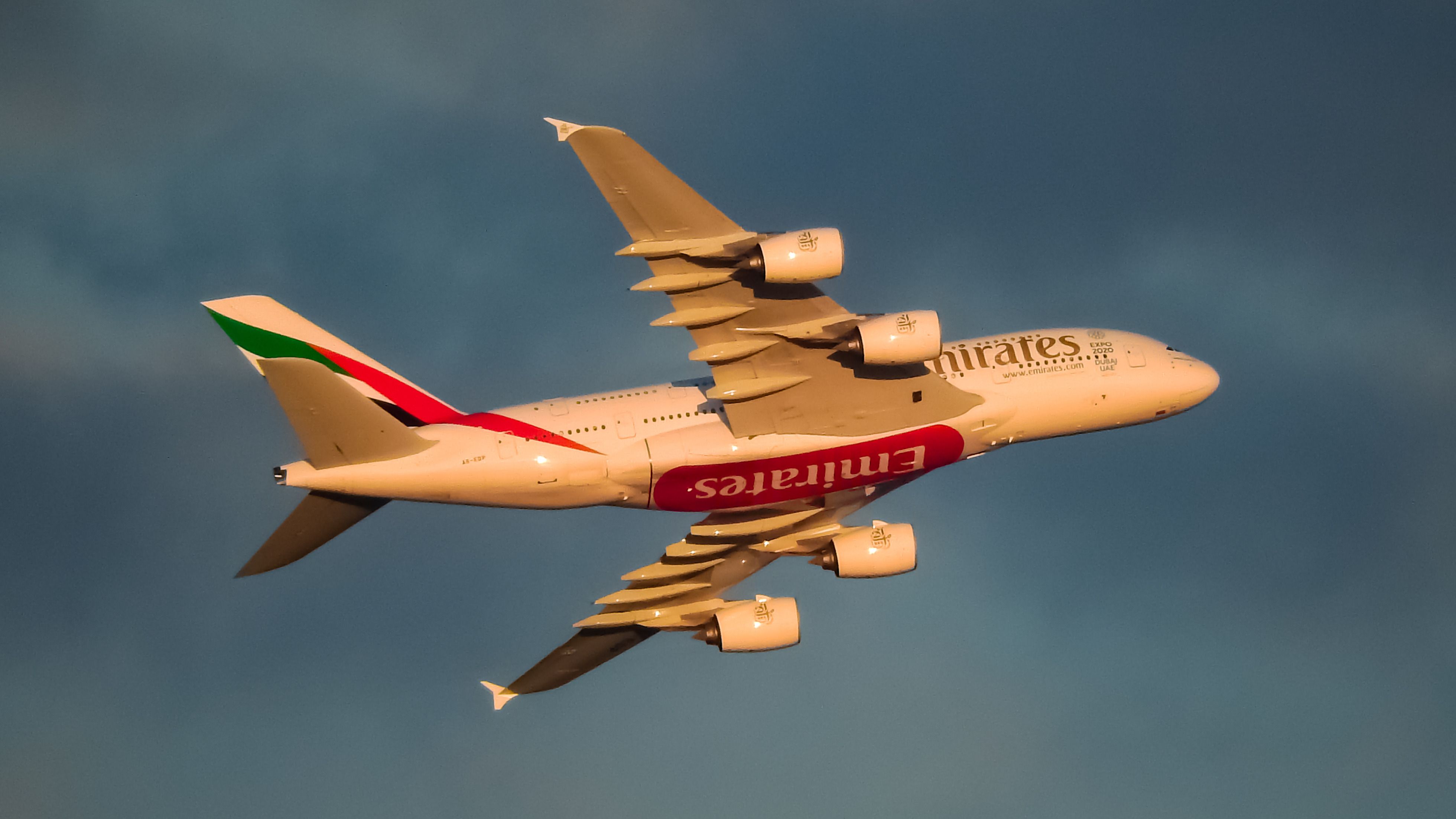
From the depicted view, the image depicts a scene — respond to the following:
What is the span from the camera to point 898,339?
38.0m

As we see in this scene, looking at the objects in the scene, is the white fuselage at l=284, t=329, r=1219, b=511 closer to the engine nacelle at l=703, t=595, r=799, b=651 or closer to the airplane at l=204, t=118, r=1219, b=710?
the airplane at l=204, t=118, r=1219, b=710

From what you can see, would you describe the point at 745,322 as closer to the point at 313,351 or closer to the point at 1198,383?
the point at 313,351

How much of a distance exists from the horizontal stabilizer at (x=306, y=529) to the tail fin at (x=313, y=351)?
10.3 ft

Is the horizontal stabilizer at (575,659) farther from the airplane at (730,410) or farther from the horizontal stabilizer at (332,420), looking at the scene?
the horizontal stabilizer at (332,420)

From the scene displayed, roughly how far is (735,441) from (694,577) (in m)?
8.49

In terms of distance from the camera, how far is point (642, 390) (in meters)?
40.7

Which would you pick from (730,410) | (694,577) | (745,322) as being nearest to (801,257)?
(745,322)

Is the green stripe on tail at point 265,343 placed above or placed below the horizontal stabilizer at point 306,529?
above

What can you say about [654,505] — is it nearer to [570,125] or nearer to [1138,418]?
[570,125]

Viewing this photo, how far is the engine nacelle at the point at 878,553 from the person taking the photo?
44469 mm

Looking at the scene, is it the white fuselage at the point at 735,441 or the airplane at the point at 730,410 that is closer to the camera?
the airplane at the point at 730,410

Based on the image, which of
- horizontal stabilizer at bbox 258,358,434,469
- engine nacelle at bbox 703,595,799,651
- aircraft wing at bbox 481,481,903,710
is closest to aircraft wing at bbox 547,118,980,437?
aircraft wing at bbox 481,481,903,710

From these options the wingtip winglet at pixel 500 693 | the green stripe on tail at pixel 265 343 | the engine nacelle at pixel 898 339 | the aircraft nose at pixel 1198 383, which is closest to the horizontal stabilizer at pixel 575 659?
the wingtip winglet at pixel 500 693

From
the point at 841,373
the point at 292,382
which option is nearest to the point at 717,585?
the point at 841,373
